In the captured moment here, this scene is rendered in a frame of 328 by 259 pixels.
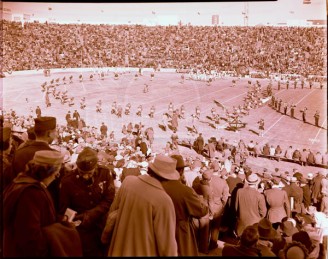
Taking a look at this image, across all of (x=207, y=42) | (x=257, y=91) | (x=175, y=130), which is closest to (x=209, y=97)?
(x=257, y=91)

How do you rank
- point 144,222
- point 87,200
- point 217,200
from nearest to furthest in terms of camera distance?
point 144,222, point 87,200, point 217,200

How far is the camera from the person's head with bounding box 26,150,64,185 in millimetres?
2635

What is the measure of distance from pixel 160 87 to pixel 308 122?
14388mm

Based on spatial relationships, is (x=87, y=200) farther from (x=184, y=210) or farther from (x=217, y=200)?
(x=217, y=200)

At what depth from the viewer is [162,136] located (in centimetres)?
1917

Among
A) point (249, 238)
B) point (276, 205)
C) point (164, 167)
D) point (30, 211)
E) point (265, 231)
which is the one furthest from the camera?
point (276, 205)

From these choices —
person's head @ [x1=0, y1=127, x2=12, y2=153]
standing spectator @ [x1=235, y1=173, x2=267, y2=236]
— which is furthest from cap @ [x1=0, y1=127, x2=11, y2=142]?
standing spectator @ [x1=235, y1=173, x2=267, y2=236]

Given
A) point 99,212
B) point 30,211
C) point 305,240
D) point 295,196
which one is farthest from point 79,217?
point 295,196

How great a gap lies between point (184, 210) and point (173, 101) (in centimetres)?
2542

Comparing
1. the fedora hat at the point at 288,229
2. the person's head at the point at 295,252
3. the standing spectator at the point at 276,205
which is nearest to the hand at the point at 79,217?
the person's head at the point at 295,252

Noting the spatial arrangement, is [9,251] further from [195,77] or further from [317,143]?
[195,77]

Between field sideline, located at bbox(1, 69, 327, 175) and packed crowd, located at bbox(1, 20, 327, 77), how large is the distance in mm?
4664

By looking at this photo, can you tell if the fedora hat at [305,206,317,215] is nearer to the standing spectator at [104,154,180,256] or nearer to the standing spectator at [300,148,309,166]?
the standing spectator at [104,154,180,256]

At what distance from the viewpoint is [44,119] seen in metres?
3.52
